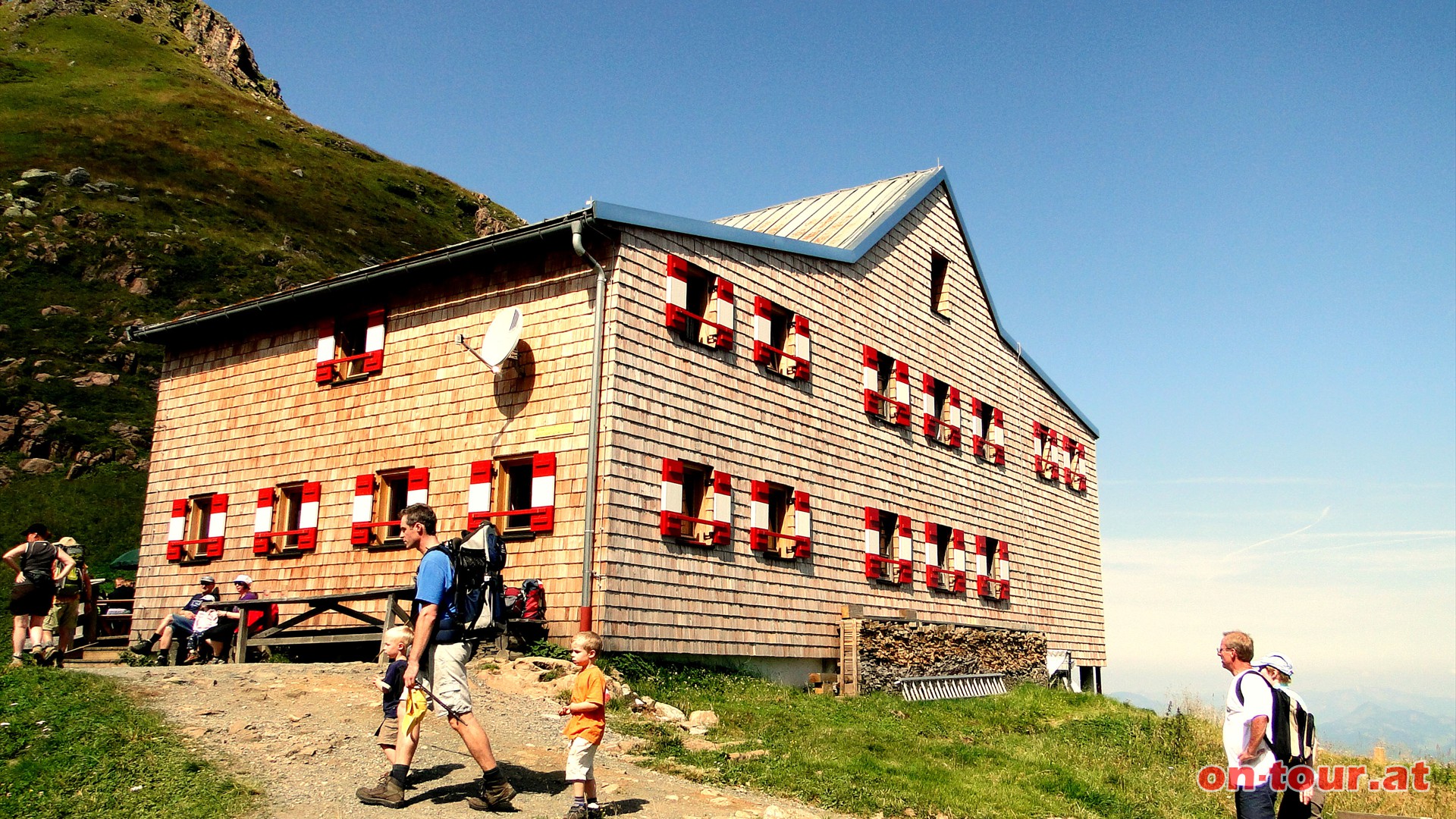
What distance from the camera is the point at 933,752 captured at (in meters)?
12.9

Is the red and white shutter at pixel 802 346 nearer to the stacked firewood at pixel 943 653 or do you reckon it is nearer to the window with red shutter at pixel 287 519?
the stacked firewood at pixel 943 653

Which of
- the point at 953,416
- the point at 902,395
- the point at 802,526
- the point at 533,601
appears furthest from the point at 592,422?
the point at 953,416

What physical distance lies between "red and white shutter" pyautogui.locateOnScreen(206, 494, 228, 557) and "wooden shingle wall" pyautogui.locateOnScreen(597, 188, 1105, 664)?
8.67m

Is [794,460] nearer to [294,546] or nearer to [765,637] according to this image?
[765,637]

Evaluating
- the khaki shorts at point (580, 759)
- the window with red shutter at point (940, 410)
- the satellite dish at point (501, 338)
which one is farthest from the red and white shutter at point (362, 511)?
the window with red shutter at point (940, 410)

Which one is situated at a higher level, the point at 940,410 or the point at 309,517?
the point at 940,410

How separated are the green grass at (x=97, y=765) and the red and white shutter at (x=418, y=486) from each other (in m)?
6.78

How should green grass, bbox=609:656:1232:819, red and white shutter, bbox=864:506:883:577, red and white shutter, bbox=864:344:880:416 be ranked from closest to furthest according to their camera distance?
green grass, bbox=609:656:1232:819 → red and white shutter, bbox=864:506:883:577 → red and white shutter, bbox=864:344:880:416

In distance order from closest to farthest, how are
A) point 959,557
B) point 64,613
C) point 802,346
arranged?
point 64,613
point 802,346
point 959,557

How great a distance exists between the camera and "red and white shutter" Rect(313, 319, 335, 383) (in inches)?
739

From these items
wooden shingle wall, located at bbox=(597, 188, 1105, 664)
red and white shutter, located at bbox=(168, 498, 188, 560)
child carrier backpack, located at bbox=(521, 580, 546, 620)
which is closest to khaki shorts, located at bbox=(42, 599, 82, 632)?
red and white shutter, located at bbox=(168, 498, 188, 560)

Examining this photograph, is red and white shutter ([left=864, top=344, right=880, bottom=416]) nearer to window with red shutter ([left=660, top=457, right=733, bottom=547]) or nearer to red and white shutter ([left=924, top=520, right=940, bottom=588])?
red and white shutter ([left=924, top=520, right=940, bottom=588])

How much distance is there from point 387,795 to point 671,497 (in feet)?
27.2

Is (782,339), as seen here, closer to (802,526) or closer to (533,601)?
(802,526)
